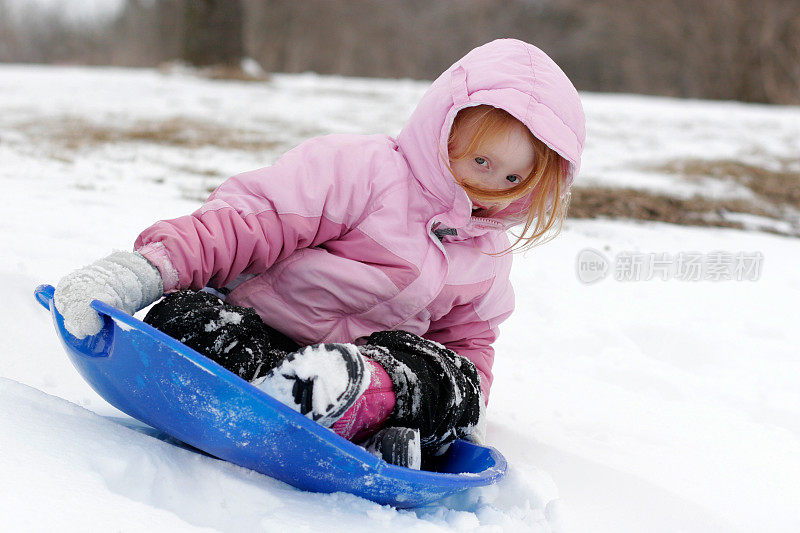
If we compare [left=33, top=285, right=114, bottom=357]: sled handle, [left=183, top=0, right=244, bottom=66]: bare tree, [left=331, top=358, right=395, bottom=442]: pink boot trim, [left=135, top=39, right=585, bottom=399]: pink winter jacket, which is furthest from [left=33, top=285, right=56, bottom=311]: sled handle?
[left=183, top=0, right=244, bottom=66]: bare tree

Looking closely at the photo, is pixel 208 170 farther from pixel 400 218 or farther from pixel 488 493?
pixel 488 493

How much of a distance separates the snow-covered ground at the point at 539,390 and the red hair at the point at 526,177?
0.40 meters

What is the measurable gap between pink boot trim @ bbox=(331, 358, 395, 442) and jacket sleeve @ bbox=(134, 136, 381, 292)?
27 cm

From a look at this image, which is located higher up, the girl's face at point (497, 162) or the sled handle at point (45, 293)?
the girl's face at point (497, 162)

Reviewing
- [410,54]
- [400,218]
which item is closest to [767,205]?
[400,218]

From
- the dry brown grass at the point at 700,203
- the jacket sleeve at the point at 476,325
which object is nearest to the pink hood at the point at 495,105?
the jacket sleeve at the point at 476,325

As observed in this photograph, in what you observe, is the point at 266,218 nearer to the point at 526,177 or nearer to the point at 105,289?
the point at 105,289

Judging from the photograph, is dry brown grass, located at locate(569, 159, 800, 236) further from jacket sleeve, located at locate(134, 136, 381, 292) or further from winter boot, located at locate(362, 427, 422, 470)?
winter boot, located at locate(362, 427, 422, 470)

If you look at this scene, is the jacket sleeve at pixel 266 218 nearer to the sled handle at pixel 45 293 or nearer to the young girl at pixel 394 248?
the young girl at pixel 394 248

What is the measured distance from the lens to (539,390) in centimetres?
153

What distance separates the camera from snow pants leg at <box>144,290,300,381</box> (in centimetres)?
102

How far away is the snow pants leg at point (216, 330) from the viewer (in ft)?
3.33

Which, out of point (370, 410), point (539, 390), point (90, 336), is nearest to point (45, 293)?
point (90, 336)

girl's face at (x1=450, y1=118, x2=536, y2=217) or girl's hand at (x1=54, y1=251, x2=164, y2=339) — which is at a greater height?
girl's face at (x1=450, y1=118, x2=536, y2=217)
